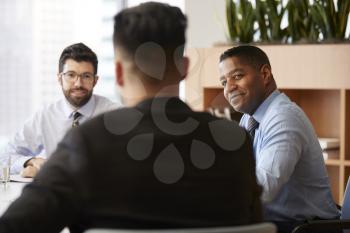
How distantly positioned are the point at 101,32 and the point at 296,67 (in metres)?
2.16

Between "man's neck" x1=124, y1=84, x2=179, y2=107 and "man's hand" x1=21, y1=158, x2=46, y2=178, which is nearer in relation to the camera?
"man's neck" x1=124, y1=84, x2=179, y2=107

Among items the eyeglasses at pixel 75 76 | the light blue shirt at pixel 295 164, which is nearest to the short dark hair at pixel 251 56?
the light blue shirt at pixel 295 164

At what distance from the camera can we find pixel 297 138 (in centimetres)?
257

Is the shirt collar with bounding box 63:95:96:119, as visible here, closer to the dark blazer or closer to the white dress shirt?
the white dress shirt

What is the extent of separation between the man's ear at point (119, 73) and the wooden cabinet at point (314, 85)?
8.15 ft

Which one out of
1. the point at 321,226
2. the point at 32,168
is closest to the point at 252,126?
the point at 321,226

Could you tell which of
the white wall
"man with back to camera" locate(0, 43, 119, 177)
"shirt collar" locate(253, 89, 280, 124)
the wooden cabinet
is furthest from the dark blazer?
the white wall

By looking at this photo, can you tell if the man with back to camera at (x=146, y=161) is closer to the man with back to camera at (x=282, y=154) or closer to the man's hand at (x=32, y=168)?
the man with back to camera at (x=282, y=154)

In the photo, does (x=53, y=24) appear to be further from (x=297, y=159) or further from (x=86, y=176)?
(x=86, y=176)

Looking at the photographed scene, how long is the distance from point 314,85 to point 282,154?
1.88 metres

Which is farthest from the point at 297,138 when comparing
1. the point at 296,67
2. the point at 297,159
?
the point at 296,67

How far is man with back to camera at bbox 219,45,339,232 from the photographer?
97.3 inches

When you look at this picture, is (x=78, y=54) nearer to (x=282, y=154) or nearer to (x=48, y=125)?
(x=48, y=125)

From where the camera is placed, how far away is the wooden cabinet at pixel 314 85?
416 centimetres
